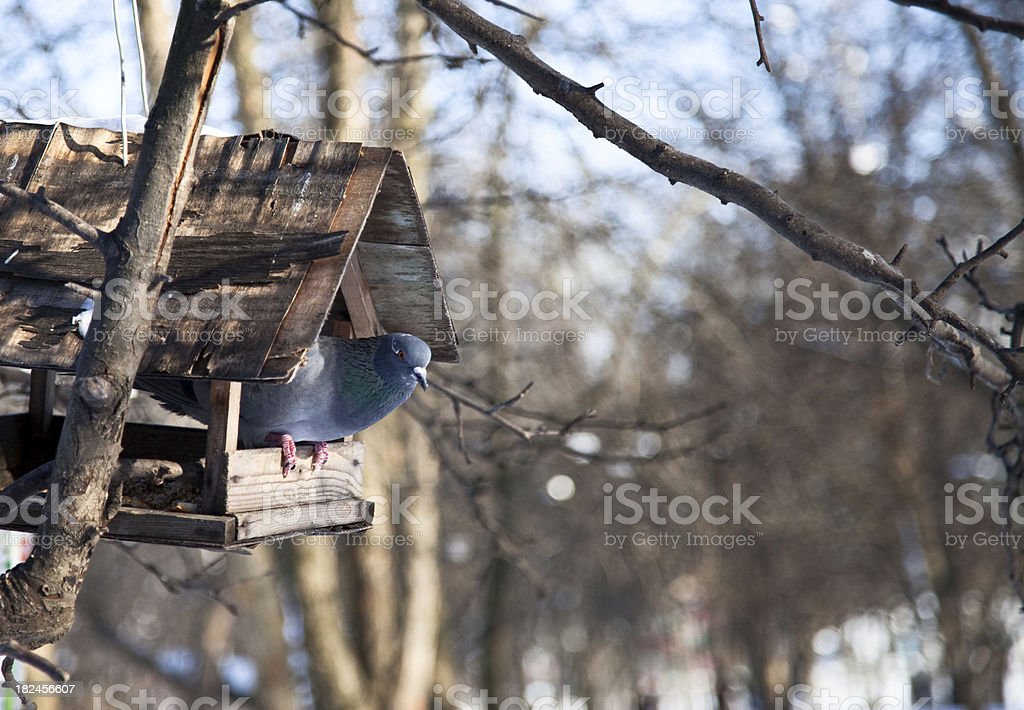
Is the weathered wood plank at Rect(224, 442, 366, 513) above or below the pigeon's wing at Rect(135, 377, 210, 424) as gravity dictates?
below

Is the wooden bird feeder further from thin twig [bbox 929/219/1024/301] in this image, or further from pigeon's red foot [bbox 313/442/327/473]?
thin twig [bbox 929/219/1024/301]

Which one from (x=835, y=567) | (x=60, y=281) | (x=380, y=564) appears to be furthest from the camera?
(x=835, y=567)

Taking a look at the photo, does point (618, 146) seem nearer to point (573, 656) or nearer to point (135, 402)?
point (135, 402)

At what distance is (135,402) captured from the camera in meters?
5.85

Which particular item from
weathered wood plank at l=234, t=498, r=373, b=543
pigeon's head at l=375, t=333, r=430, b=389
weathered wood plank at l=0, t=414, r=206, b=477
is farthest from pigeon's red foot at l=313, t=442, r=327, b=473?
weathered wood plank at l=0, t=414, r=206, b=477

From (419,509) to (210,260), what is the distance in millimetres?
7606

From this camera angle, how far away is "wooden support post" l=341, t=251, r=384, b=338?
11.0 feet

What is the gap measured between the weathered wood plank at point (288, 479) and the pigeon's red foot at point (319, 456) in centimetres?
2

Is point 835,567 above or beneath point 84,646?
above

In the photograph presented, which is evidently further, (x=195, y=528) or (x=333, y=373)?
(x=333, y=373)

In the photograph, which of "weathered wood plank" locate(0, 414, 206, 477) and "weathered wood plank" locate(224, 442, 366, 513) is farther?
"weathered wood plank" locate(0, 414, 206, 477)

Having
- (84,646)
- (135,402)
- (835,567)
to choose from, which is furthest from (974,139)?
(84,646)

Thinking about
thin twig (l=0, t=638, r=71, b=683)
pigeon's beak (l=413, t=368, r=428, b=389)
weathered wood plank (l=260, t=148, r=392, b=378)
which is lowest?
thin twig (l=0, t=638, r=71, b=683)

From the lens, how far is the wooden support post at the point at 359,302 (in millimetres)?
3354
